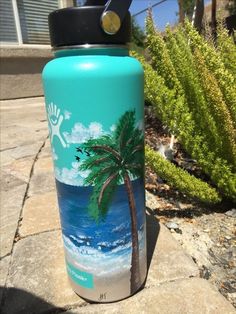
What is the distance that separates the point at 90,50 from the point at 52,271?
0.96 m

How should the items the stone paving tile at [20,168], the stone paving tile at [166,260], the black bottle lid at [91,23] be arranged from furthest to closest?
the stone paving tile at [20,168] → the stone paving tile at [166,260] → the black bottle lid at [91,23]

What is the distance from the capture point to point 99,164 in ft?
3.40

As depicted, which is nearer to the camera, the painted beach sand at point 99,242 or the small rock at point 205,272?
the painted beach sand at point 99,242

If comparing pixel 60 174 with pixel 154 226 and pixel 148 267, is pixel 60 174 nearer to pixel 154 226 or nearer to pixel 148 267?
pixel 148 267

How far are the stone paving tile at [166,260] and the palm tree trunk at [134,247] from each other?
0.31ft

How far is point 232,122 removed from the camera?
5.26ft

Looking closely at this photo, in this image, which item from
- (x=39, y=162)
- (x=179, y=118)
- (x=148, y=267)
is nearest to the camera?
(x=148, y=267)

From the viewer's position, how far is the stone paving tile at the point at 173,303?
118cm

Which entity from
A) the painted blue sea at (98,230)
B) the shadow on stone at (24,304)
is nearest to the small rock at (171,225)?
the painted blue sea at (98,230)

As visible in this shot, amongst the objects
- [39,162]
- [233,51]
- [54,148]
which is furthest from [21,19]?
[54,148]

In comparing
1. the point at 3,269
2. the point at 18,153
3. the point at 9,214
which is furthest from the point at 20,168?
the point at 3,269

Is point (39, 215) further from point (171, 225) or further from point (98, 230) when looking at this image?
point (98, 230)

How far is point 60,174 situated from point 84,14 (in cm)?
50

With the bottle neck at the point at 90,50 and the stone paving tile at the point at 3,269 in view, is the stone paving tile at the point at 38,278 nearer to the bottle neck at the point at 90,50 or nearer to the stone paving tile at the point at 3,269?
the stone paving tile at the point at 3,269
